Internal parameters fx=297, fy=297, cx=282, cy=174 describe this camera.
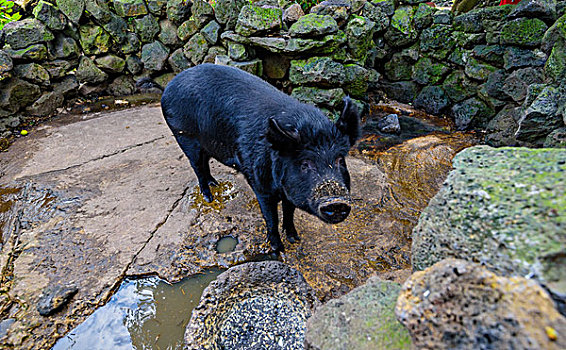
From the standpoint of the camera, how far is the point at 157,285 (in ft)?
9.21

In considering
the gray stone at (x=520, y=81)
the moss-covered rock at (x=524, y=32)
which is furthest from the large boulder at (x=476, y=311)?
the moss-covered rock at (x=524, y=32)

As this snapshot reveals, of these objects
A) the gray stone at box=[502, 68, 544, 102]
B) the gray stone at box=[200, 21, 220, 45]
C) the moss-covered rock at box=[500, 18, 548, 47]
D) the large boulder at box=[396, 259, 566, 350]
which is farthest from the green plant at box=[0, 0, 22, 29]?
the gray stone at box=[502, 68, 544, 102]

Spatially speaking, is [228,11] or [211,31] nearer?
[228,11]

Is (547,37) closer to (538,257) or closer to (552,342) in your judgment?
(538,257)

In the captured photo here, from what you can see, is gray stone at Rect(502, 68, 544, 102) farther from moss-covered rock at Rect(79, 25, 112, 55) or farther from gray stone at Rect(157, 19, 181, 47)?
moss-covered rock at Rect(79, 25, 112, 55)

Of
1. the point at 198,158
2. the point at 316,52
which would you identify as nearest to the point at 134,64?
the point at 316,52

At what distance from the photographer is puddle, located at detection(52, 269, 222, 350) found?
2.35 meters

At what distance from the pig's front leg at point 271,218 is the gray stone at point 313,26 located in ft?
12.2

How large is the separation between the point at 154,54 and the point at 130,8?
3.49 feet

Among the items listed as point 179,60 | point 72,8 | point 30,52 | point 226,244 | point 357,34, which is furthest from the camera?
point 179,60

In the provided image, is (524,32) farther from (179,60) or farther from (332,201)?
(179,60)

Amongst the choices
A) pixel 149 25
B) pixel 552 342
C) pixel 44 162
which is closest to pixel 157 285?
pixel 552 342

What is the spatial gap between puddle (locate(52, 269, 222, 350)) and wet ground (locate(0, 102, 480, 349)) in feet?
0.24

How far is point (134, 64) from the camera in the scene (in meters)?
7.40
